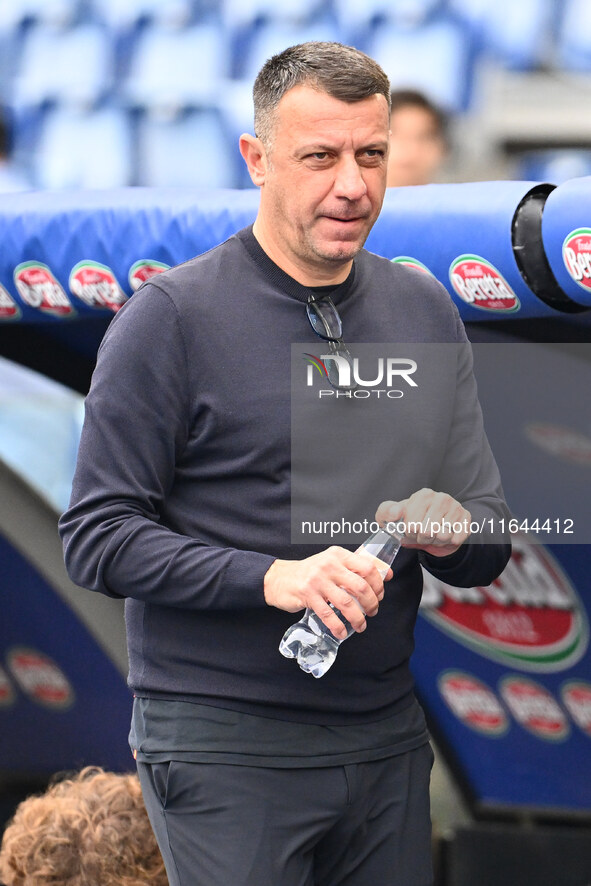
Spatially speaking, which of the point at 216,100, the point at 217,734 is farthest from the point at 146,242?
the point at 216,100

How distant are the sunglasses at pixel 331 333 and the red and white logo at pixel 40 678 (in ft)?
→ 5.09

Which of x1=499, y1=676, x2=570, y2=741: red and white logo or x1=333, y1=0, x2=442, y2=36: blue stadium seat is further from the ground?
x1=333, y1=0, x2=442, y2=36: blue stadium seat

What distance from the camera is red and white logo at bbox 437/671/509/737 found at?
2367 millimetres

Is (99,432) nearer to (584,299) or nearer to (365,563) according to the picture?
(365,563)

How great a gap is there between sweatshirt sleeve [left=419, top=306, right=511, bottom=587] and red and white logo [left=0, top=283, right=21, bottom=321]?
0.79m

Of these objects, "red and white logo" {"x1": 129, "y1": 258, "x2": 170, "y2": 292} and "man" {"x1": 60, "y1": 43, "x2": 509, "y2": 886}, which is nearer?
"man" {"x1": 60, "y1": 43, "x2": 509, "y2": 886}

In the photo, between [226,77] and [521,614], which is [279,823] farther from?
[226,77]

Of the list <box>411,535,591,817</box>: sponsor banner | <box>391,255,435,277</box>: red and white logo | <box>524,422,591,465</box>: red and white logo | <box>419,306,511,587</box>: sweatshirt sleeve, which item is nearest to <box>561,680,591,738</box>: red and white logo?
<box>411,535,591,817</box>: sponsor banner

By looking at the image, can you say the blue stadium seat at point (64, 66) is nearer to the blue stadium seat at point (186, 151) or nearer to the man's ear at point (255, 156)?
the blue stadium seat at point (186, 151)

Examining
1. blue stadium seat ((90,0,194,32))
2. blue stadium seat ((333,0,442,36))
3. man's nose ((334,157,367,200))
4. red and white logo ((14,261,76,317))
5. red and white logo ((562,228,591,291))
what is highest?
man's nose ((334,157,367,200))

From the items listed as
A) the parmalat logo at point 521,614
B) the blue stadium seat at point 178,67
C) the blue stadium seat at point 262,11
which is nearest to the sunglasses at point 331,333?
the parmalat logo at point 521,614

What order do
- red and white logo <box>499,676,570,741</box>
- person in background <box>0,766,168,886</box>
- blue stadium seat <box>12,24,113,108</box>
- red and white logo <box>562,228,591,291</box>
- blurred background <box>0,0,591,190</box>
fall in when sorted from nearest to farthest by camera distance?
red and white logo <box>562,228,591,291</box>
person in background <box>0,766,168,886</box>
red and white logo <box>499,676,570,741</box>
blurred background <box>0,0,591,190</box>
blue stadium seat <box>12,24,113,108</box>

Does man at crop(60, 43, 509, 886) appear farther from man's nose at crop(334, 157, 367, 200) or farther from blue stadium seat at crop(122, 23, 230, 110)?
blue stadium seat at crop(122, 23, 230, 110)

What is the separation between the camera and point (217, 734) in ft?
4.27
